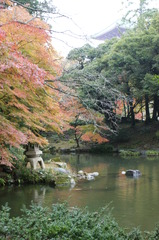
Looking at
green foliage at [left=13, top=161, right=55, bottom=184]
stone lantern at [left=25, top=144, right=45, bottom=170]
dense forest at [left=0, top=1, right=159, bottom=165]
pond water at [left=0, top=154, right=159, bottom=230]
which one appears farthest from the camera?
stone lantern at [left=25, top=144, right=45, bottom=170]

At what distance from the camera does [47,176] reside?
35.0 ft

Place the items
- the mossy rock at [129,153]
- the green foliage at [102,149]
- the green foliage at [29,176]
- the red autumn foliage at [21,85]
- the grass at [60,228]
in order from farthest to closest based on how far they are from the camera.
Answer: the green foliage at [102,149] → the mossy rock at [129,153] → the green foliage at [29,176] → the red autumn foliage at [21,85] → the grass at [60,228]

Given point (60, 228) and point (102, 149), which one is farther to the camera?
point (102, 149)

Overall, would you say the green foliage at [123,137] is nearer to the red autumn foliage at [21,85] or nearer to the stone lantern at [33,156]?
the stone lantern at [33,156]

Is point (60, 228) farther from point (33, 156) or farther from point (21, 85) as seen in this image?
point (33, 156)

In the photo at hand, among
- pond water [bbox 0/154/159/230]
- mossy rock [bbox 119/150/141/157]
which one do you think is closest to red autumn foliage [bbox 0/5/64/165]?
pond water [bbox 0/154/159/230]

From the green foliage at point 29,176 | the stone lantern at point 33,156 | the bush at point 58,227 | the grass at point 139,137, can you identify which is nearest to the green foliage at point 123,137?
the grass at point 139,137

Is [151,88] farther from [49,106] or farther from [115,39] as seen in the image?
[49,106]

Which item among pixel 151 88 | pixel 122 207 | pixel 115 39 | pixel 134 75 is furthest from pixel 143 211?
pixel 115 39

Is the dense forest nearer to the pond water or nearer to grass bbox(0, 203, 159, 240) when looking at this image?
the pond water

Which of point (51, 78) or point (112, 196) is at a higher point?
point (51, 78)

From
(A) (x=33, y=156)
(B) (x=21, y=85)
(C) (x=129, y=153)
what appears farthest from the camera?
(C) (x=129, y=153)

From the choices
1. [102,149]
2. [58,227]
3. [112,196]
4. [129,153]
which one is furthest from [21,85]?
[102,149]

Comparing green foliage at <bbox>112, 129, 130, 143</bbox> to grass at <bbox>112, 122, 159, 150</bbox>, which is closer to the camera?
grass at <bbox>112, 122, 159, 150</bbox>
